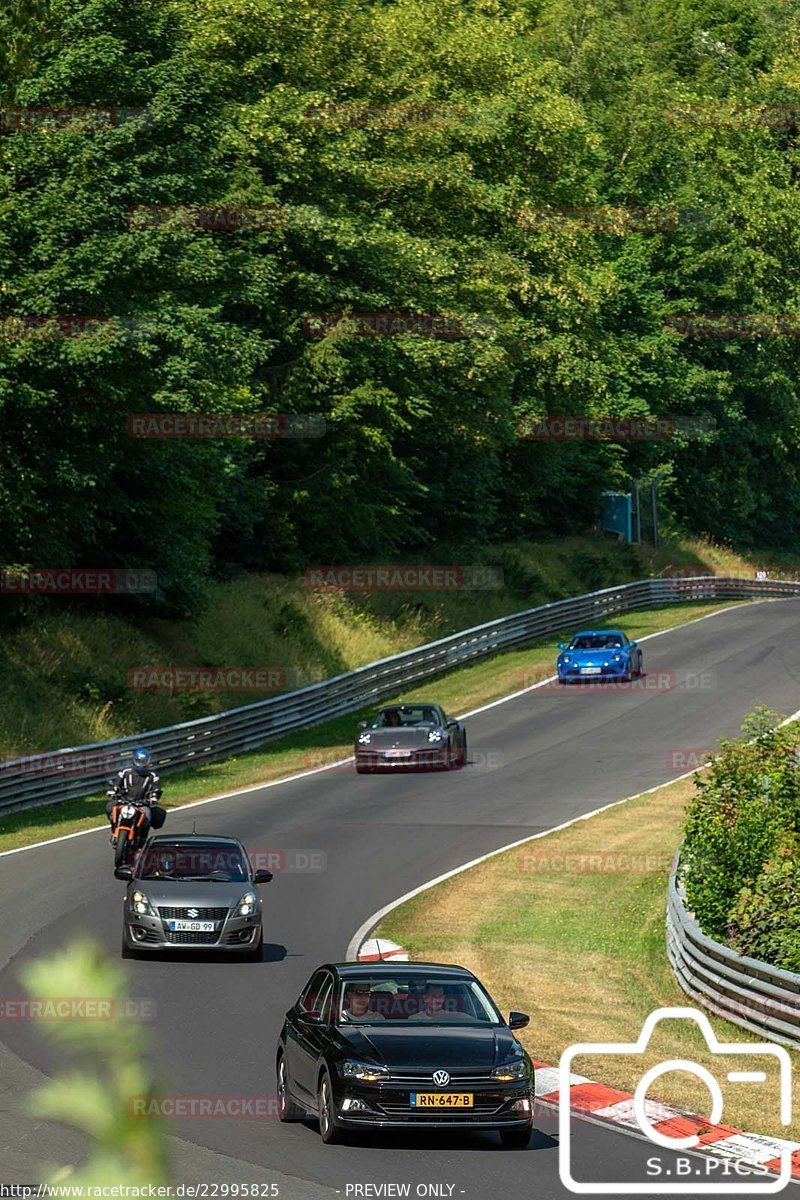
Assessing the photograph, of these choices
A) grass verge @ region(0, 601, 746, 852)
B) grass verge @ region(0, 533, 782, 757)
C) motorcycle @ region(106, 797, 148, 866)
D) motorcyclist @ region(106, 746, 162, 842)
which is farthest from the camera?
grass verge @ region(0, 533, 782, 757)

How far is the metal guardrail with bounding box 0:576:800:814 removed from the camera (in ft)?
113

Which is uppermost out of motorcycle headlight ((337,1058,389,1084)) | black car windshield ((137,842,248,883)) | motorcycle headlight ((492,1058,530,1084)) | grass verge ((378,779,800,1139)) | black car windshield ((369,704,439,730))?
motorcycle headlight ((337,1058,389,1084))

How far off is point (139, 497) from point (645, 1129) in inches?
1315

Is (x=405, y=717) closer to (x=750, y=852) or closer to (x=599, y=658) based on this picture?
(x=599, y=658)

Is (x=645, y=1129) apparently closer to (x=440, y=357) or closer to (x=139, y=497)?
(x=139, y=497)

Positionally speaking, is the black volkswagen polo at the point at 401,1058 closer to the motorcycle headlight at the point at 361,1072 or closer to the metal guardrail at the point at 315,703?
the motorcycle headlight at the point at 361,1072

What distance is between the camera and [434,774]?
37.2 metres

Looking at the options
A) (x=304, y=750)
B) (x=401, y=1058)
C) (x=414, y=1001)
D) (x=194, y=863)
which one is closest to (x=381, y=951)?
(x=194, y=863)

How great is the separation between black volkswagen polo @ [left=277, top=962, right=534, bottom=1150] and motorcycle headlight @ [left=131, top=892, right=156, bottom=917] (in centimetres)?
663

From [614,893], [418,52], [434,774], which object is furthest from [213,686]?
[418,52]

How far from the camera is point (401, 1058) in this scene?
11883 mm

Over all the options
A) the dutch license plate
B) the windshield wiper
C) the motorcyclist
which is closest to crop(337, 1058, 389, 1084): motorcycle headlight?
the dutch license plate

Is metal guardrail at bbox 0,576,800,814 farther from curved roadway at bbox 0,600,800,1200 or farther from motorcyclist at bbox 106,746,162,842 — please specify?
motorcyclist at bbox 106,746,162,842

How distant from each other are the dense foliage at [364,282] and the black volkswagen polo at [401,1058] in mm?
11287
